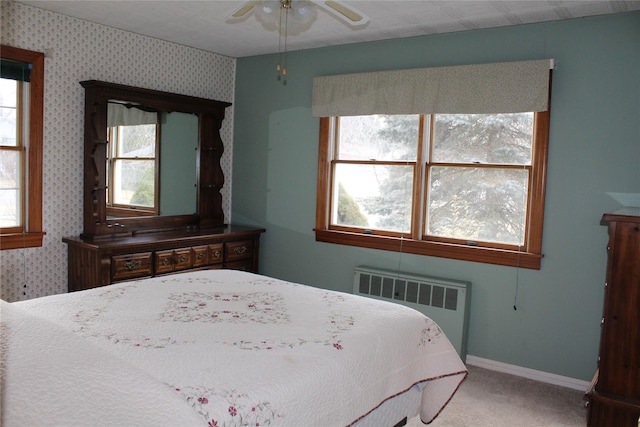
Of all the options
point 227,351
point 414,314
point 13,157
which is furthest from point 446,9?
point 13,157

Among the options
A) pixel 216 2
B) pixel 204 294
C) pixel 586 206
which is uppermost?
pixel 216 2

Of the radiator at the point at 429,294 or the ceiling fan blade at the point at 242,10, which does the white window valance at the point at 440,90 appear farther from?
the ceiling fan blade at the point at 242,10

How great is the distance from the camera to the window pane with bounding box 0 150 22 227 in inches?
140

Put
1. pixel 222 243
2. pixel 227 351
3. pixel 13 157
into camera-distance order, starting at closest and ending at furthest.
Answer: pixel 227 351, pixel 13 157, pixel 222 243

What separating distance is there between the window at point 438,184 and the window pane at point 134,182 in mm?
1404

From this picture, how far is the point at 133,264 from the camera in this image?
12.5ft

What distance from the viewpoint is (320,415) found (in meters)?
1.67

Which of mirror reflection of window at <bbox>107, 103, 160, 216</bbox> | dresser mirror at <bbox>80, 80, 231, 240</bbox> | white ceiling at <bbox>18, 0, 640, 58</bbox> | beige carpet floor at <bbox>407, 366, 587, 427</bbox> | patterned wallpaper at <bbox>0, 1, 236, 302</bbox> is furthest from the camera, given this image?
mirror reflection of window at <bbox>107, 103, 160, 216</bbox>

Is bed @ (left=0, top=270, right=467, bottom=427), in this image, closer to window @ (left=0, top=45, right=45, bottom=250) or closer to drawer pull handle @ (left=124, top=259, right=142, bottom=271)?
drawer pull handle @ (left=124, top=259, right=142, bottom=271)

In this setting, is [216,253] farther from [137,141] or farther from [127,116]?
[127,116]

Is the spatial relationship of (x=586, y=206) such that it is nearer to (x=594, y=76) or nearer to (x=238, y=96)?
(x=594, y=76)

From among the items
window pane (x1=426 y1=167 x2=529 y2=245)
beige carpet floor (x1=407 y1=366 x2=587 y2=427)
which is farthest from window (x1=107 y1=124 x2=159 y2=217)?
beige carpet floor (x1=407 y1=366 x2=587 y2=427)

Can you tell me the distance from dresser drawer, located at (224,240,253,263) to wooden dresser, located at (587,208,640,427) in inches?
114

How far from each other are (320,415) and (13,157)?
9.91 ft
